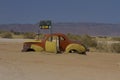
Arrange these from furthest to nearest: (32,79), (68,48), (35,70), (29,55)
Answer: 1. (68,48)
2. (29,55)
3. (35,70)
4. (32,79)

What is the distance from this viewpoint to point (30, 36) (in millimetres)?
87688

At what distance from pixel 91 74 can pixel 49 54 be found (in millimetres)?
12135

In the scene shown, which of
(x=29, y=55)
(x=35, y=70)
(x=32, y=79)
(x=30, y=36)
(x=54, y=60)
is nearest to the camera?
(x=32, y=79)

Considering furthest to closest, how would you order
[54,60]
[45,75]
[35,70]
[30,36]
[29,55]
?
[30,36] → [29,55] → [54,60] → [35,70] → [45,75]

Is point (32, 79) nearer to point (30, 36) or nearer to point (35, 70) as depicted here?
point (35, 70)

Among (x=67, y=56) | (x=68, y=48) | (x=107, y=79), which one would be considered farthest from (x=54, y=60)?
(x=107, y=79)

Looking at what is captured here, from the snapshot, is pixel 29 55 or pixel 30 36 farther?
pixel 30 36

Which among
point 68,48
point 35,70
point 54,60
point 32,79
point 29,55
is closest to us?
point 32,79

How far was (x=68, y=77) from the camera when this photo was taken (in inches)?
832

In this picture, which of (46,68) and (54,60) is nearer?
(46,68)

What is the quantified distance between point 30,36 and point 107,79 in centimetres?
6746

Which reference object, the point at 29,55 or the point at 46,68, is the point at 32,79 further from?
the point at 29,55

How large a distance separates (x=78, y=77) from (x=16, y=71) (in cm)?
332

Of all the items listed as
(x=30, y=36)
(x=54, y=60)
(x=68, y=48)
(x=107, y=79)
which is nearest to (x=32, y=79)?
(x=107, y=79)
